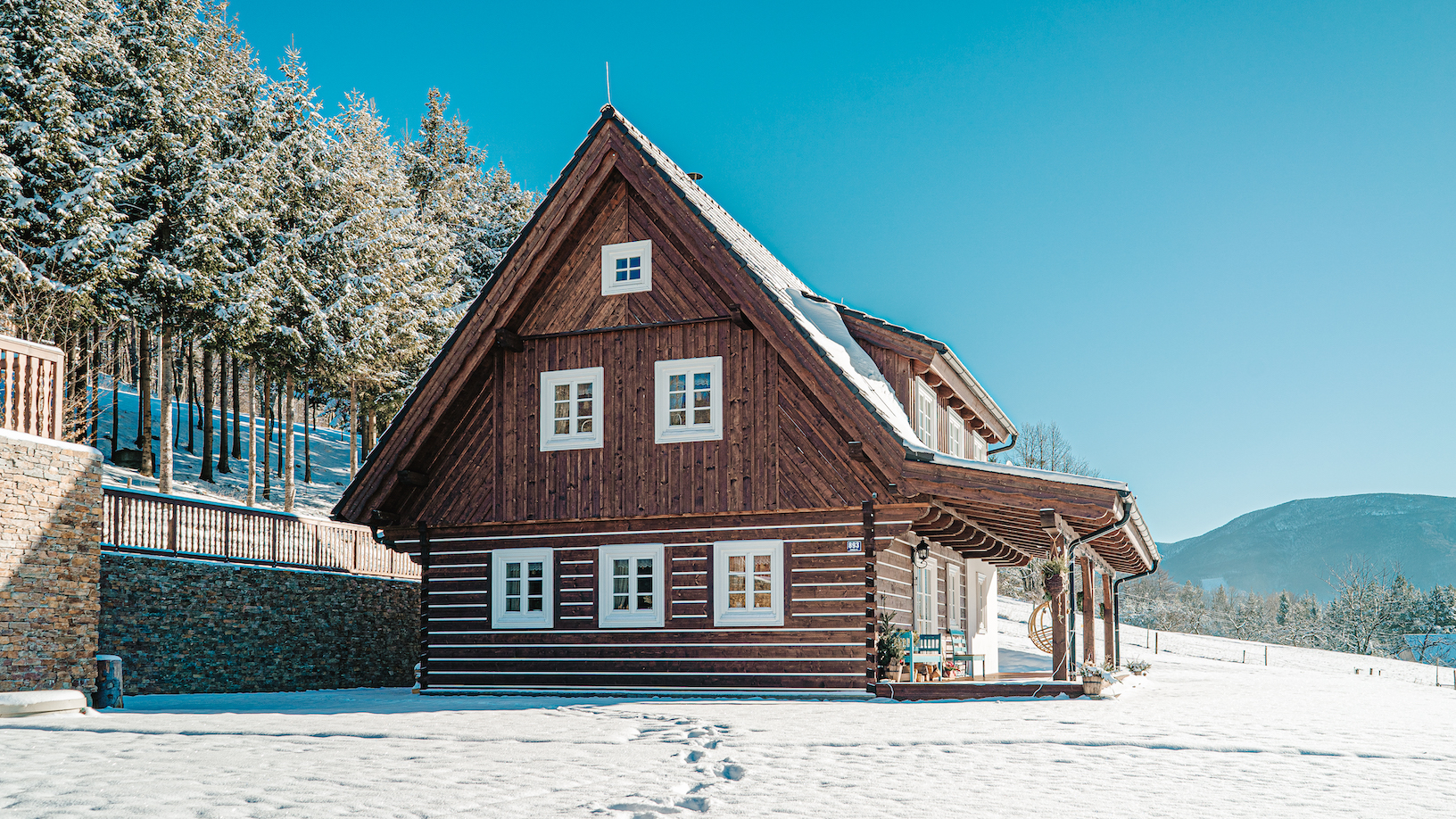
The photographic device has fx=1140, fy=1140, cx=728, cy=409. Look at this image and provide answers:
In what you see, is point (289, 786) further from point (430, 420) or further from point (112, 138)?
point (112, 138)

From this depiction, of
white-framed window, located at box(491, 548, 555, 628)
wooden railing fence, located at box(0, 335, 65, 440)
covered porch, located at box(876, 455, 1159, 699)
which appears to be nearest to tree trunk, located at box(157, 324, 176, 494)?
wooden railing fence, located at box(0, 335, 65, 440)

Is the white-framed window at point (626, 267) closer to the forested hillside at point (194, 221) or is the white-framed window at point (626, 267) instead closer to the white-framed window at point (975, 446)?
the white-framed window at point (975, 446)

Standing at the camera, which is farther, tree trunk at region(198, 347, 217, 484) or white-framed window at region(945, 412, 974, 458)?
tree trunk at region(198, 347, 217, 484)

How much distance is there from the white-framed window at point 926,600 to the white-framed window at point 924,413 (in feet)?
7.36

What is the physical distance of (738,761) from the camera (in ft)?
31.1

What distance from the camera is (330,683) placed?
22.1m

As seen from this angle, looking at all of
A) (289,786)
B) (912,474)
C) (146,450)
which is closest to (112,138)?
(146,450)

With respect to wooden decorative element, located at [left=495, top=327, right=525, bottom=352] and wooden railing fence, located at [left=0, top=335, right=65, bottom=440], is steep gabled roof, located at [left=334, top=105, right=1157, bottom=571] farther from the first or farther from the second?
wooden railing fence, located at [left=0, top=335, right=65, bottom=440]

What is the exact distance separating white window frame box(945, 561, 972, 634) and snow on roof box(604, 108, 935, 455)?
4.86m

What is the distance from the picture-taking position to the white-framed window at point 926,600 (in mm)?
20616

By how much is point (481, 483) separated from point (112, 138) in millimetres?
15857

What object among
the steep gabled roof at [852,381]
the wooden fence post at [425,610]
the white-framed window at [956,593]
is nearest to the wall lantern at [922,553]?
the steep gabled roof at [852,381]

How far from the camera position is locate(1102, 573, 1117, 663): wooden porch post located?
22688mm

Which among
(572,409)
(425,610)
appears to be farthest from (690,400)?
(425,610)
